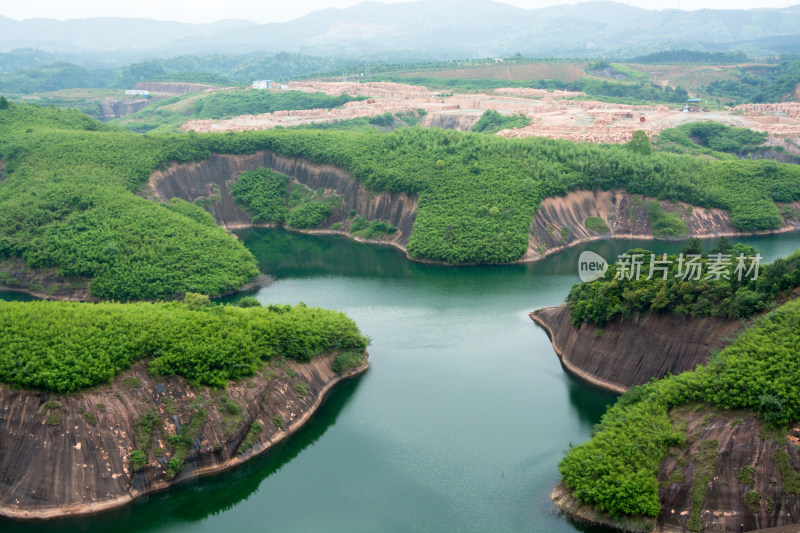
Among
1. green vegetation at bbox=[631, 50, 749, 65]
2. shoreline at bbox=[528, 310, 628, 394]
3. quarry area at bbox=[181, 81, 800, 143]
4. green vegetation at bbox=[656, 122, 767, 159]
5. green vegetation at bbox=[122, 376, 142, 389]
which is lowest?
shoreline at bbox=[528, 310, 628, 394]

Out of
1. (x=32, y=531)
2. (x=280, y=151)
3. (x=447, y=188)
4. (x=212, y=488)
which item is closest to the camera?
(x=32, y=531)

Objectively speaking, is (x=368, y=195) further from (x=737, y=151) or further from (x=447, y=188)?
(x=737, y=151)

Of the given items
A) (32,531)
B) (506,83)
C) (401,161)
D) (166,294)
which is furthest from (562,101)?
(32,531)

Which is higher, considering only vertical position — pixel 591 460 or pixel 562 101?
pixel 562 101

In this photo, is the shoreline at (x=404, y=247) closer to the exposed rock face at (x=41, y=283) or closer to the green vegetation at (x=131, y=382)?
the exposed rock face at (x=41, y=283)

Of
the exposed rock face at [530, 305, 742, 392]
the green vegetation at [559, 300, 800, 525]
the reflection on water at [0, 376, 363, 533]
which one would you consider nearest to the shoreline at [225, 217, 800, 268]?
the exposed rock face at [530, 305, 742, 392]

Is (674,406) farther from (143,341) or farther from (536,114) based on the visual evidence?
(536,114)

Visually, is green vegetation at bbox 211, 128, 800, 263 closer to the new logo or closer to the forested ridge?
the forested ridge
